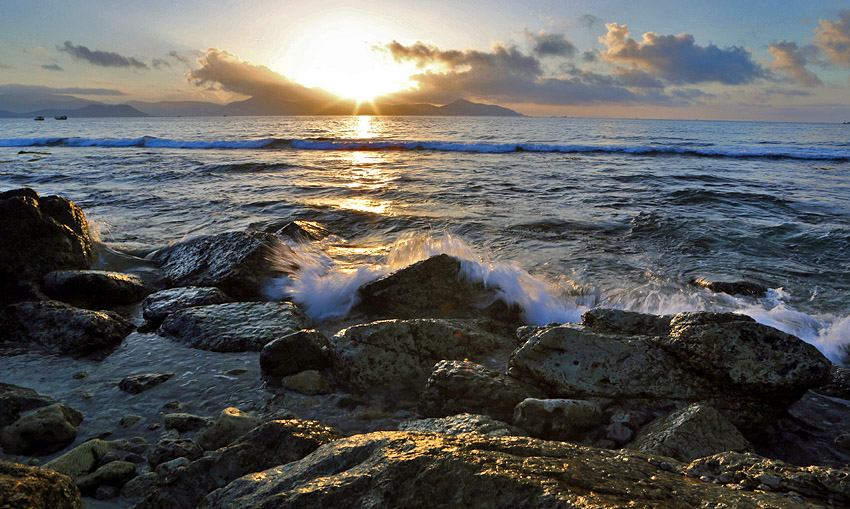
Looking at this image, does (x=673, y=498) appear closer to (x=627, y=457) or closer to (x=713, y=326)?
(x=627, y=457)

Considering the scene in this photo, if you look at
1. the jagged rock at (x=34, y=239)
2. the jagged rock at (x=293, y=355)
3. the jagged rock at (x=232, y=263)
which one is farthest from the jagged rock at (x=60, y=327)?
the jagged rock at (x=293, y=355)

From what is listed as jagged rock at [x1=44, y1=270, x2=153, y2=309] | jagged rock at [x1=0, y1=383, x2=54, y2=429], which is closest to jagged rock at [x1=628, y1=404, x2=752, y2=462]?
jagged rock at [x1=0, y1=383, x2=54, y2=429]

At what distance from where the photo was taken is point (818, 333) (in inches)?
195

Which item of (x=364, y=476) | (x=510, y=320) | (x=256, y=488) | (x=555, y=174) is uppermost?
(x=555, y=174)

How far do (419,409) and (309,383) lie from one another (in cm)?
92

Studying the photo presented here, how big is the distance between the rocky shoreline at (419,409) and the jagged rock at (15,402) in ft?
0.03

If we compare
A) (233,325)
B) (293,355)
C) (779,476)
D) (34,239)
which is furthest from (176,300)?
(779,476)

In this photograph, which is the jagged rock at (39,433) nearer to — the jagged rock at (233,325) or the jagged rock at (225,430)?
the jagged rock at (225,430)

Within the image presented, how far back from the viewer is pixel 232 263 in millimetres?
6207

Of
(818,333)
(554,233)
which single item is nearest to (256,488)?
(818,333)

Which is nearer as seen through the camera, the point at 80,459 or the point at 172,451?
the point at 80,459

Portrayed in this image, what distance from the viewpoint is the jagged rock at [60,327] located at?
4.23 metres

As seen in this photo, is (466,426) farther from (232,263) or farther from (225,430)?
(232,263)

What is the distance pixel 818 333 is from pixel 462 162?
17.8 meters
